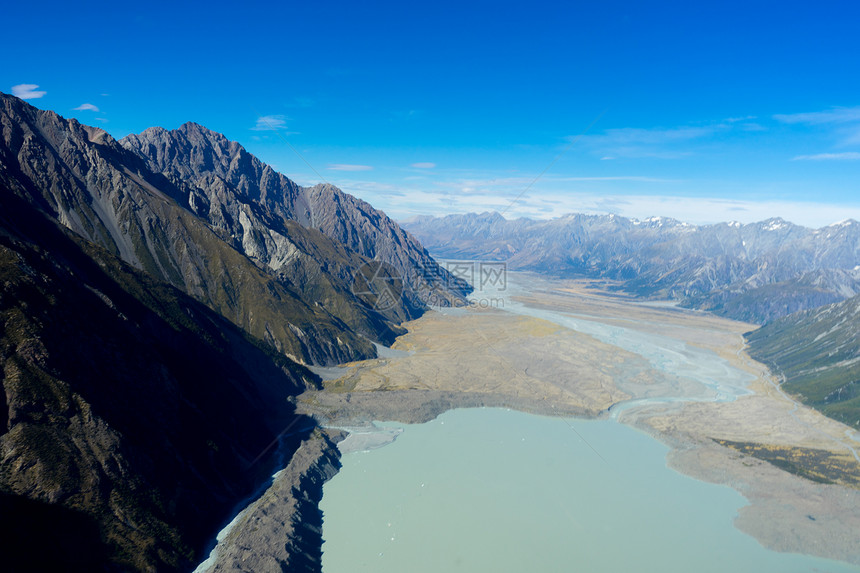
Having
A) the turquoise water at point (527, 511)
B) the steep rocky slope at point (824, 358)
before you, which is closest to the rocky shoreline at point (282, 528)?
the turquoise water at point (527, 511)

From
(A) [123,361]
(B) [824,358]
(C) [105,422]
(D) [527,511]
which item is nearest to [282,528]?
(C) [105,422]

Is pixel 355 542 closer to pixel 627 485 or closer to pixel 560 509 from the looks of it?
pixel 560 509

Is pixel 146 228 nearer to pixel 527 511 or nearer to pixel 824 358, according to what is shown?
pixel 527 511

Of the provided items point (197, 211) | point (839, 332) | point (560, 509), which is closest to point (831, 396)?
point (839, 332)

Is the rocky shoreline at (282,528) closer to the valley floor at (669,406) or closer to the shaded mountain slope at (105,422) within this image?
the shaded mountain slope at (105,422)

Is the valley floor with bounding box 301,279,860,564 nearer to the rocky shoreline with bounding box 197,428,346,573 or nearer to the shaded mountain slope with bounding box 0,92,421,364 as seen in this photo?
the shaded mountain slope with bounding box 0,92,421,364
